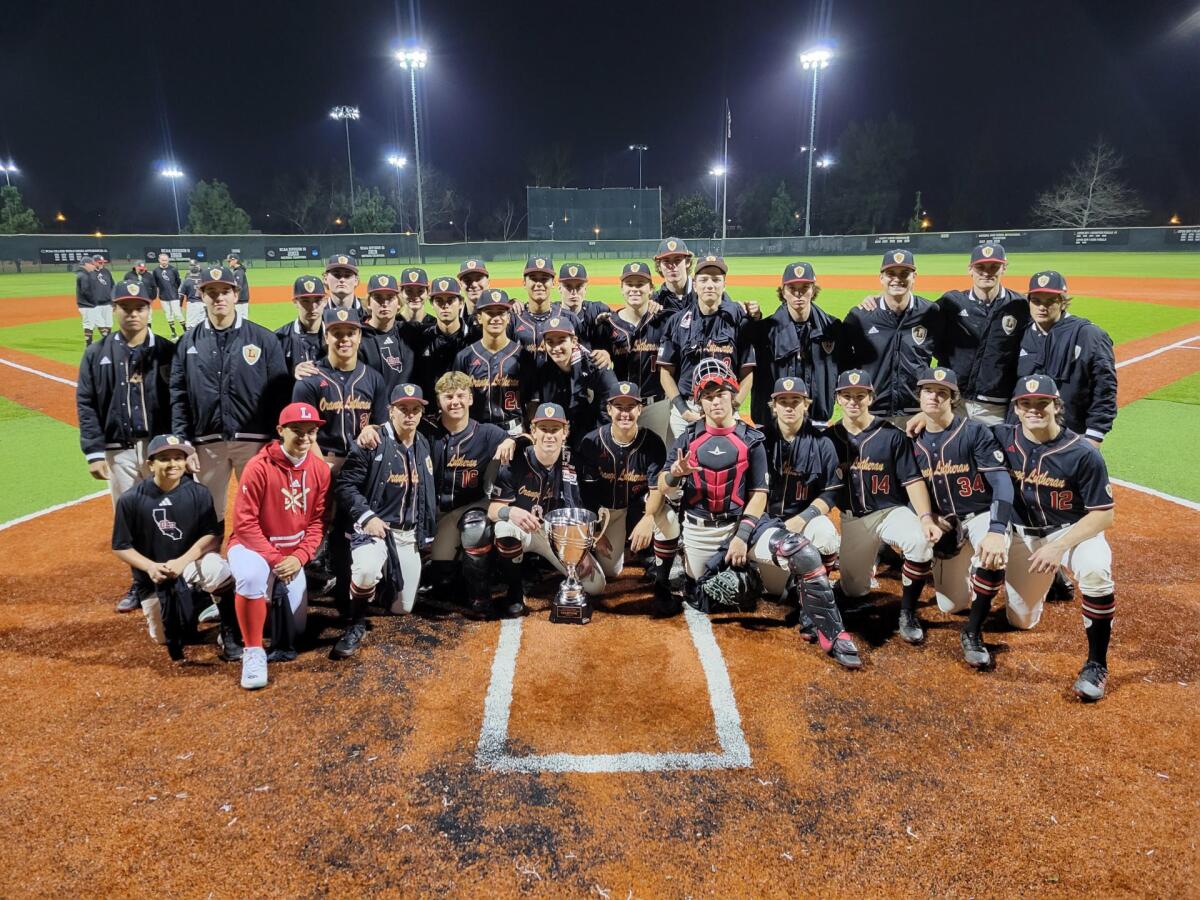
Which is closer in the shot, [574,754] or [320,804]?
[320,804]

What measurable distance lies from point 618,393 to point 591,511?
937 millimetres

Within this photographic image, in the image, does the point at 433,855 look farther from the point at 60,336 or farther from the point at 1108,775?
the point at 60,336

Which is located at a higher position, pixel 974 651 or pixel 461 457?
pixel 461 457

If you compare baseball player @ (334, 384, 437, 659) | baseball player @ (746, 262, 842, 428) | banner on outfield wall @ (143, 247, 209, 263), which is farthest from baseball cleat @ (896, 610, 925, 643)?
banner on outfield wall @ (143, 247, 209, 263)

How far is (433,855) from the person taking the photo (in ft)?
10.2

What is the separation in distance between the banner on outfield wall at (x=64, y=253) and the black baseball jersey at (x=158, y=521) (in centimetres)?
4162

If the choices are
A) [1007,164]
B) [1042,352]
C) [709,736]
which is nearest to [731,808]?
[709,736]

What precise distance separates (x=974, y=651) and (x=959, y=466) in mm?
1229

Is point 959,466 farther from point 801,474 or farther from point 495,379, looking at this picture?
point 495,379

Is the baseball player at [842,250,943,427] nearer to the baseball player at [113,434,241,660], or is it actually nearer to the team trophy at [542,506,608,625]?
the team trophy at [542,506,608,625]

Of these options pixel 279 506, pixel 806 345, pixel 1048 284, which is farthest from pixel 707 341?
pixel 279 506

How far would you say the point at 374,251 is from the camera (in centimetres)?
4522

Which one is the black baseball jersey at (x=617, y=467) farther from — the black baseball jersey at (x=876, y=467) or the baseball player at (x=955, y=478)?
the baseball player at (x=955, y=478)

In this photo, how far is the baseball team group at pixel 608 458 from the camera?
468 centimetres
